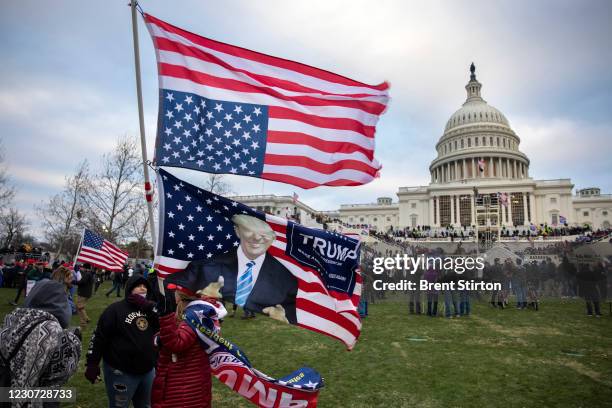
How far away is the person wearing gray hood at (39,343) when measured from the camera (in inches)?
117

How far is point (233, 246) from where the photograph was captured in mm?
4109

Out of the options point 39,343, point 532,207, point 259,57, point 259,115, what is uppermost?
point 532,207

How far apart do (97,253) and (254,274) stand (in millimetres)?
10024

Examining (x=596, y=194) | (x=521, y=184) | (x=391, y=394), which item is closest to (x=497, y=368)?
(x=391, y=394)

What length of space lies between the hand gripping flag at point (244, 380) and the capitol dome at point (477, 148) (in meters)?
89.0

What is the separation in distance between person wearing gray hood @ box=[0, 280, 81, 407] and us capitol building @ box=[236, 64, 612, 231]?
60.9 meters

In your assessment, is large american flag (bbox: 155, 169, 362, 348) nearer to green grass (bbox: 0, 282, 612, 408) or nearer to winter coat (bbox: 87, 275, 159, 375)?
winter coat (bbox: 87, 275, 159, 375)

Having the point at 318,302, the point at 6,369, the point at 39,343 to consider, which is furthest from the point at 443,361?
the point at 6,369

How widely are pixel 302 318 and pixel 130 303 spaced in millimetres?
1800

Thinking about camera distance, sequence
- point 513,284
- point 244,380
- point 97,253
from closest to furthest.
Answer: point 244,380
point 97,253
point 513,284

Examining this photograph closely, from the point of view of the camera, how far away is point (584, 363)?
305 inches

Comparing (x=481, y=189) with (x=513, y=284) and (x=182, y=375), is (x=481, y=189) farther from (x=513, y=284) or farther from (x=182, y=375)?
(x=182, y=375)

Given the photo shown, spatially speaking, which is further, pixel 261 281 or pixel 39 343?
pixel 261 281

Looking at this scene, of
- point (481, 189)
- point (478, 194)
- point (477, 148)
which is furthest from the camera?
point (477, 148)
